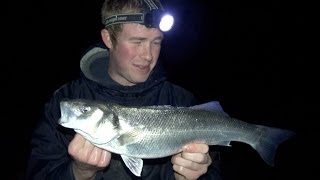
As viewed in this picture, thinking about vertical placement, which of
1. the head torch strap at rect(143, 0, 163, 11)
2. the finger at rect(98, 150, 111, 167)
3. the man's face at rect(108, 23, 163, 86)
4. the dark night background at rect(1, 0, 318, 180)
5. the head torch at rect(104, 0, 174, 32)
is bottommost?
the dark night background at rect(1, 0, 318, 180)

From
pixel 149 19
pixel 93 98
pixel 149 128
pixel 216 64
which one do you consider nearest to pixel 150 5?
pixel 149 19

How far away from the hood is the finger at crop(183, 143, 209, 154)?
0.95 metres

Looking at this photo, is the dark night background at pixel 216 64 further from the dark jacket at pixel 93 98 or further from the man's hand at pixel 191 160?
the man's hand at pixel 191 160

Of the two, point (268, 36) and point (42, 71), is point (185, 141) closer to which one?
point (42, 71)

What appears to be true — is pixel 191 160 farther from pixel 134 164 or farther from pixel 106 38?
pixel 106 38

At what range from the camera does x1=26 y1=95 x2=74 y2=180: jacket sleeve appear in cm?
336

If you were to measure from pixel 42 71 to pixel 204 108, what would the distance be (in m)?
23.9

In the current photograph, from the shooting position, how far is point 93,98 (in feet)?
12.5

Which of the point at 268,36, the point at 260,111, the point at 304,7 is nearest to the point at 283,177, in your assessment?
the point at 260,111

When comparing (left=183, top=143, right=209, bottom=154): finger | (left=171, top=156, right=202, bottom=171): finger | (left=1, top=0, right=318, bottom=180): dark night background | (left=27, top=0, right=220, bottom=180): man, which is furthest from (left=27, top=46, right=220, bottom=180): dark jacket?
(left=1, top=0, right=318, bottom=180): dark night background

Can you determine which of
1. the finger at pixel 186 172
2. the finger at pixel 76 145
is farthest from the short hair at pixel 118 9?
the finger at pixel 186 172

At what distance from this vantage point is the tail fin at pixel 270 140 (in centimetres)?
349

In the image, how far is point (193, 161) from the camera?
3.11 meters

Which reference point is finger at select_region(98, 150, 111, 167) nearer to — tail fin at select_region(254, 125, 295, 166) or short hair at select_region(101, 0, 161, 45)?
short hair at select_region(101, 0, 161, 45)
